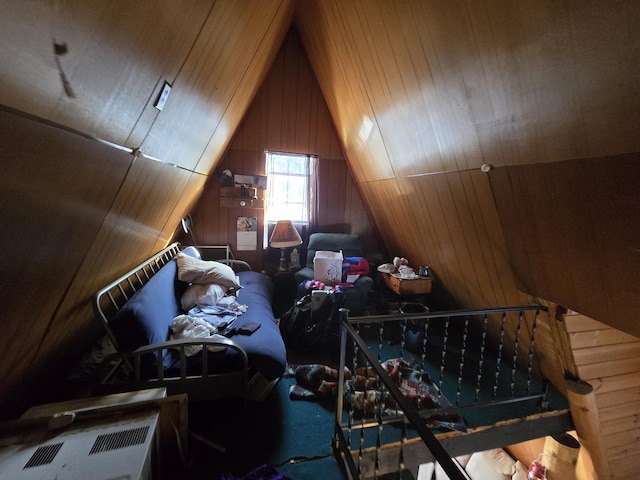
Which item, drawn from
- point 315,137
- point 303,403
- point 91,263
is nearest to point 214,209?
point 315,137

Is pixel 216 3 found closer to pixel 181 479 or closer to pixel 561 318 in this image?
pixel 181 479

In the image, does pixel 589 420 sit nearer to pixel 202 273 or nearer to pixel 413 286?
pixel 413 286

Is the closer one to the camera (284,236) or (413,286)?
(413,286)

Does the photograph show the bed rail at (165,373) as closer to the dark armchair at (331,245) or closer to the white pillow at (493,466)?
the dark armchair at (331,245)

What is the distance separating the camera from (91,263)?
4.34 ft

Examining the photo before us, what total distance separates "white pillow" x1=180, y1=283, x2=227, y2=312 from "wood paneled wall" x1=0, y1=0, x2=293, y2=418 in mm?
564

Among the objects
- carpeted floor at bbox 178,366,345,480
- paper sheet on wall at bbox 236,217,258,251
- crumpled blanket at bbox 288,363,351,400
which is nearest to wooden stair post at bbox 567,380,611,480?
crumpled blanket at bbox 288,363,351,400

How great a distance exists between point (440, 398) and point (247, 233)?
292 cm

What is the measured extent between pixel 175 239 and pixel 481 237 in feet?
11.4

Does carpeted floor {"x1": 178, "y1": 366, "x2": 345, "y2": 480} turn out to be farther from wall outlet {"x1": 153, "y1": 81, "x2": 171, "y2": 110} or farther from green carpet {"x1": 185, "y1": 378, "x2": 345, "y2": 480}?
wall outlet {"x1": 153, "y1": 81, "x2": 171, "y2": 110}

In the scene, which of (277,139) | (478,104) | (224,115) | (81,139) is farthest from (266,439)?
(277,139)

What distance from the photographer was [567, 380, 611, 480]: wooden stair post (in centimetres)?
202

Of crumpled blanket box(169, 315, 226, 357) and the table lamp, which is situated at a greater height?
the table lamp

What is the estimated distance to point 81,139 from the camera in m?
0.80
